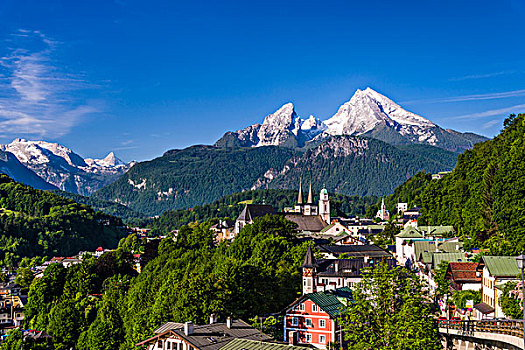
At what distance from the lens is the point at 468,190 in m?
110

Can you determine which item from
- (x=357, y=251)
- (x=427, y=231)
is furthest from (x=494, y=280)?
(x=427, y=231)

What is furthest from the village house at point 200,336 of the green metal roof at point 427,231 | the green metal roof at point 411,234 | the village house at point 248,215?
the village house at point 248,215

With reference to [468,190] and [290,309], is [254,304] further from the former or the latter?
[468,190]

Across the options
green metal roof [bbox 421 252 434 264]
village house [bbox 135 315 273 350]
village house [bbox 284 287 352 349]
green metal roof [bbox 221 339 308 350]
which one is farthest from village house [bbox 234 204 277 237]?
green metal roof [bbox 221 339 308 350]

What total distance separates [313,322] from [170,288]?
2255cm

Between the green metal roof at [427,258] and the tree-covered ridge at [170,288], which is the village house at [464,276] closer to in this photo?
the green metal roof at [427,258]

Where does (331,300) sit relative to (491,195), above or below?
below

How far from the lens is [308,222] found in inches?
6983

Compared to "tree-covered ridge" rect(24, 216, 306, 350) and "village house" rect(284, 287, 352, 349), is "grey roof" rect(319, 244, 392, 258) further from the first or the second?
"village house" rect(284, 287, 352, 349)

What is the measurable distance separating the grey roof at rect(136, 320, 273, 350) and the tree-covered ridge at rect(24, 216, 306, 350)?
8.88 meters

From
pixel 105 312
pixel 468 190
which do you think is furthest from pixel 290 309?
pixel 468 190

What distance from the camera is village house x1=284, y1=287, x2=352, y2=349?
6266 centimetres

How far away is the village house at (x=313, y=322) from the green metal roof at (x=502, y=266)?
1455 centimetres

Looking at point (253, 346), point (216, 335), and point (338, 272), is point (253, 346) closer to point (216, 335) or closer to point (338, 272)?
point (216, 335)
